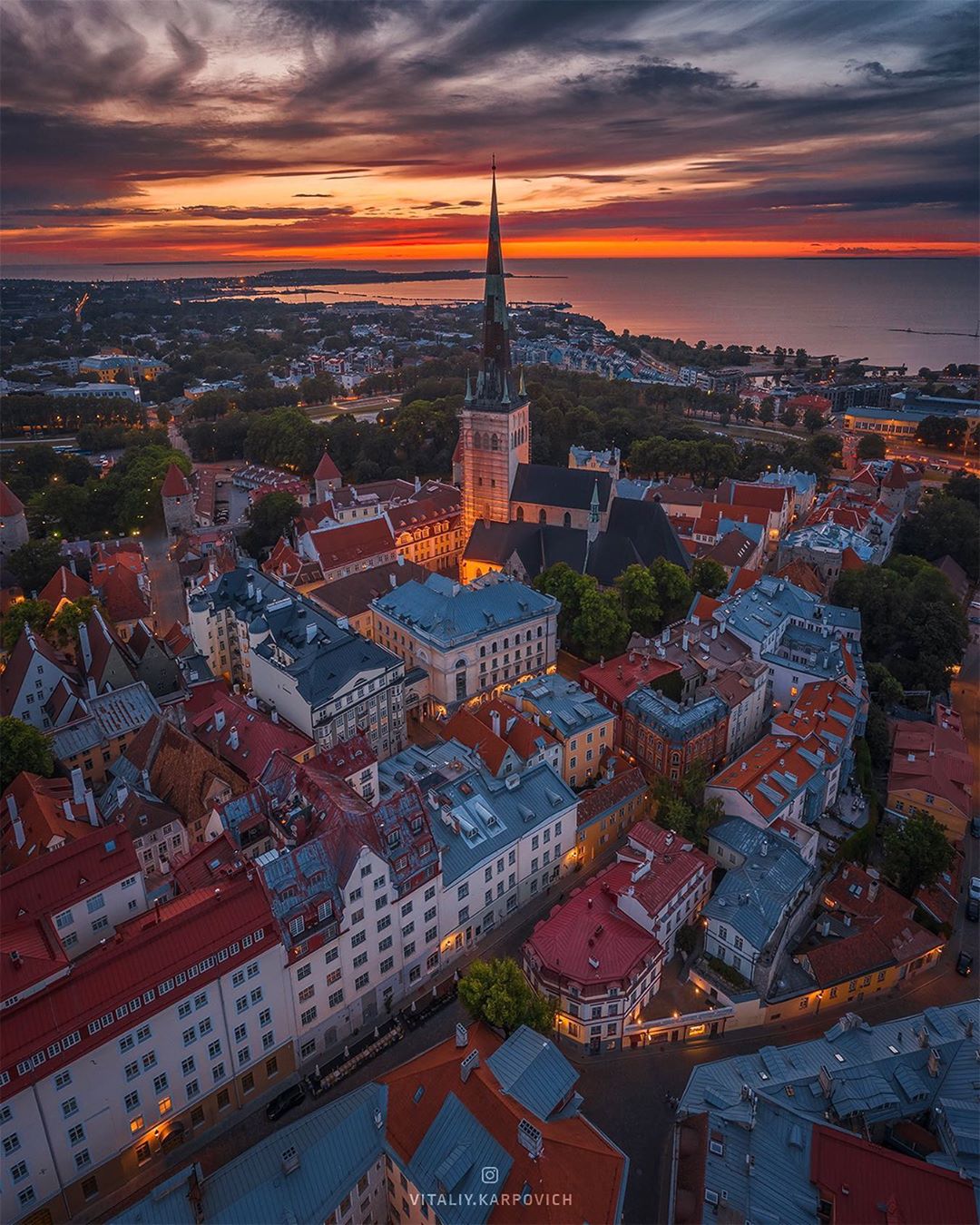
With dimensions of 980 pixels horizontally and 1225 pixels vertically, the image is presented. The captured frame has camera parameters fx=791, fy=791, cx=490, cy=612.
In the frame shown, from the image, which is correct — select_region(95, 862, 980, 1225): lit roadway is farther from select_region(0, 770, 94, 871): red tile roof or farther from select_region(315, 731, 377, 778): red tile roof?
A: select_region(0, 770, 94, 871): red tile roof

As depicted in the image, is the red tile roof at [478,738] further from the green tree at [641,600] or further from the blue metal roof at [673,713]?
the green tree at [641,600]

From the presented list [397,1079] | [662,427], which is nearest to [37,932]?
[397,1079]

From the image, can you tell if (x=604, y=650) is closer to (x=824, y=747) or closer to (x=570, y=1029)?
(x=824, y=747)

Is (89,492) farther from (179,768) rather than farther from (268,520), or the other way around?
(179,768)

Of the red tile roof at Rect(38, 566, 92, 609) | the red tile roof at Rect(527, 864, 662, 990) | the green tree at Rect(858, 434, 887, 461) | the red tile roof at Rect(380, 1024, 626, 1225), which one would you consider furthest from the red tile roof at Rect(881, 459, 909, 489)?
the red tile roof at Rect(380, 1024, 626, 1225)

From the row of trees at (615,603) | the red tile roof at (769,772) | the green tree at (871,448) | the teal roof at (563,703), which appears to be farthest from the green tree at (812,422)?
the teal roof at (563,703)

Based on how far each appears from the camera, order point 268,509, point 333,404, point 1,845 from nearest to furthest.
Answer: point 1,845 → point 268,509 → point 333,404
